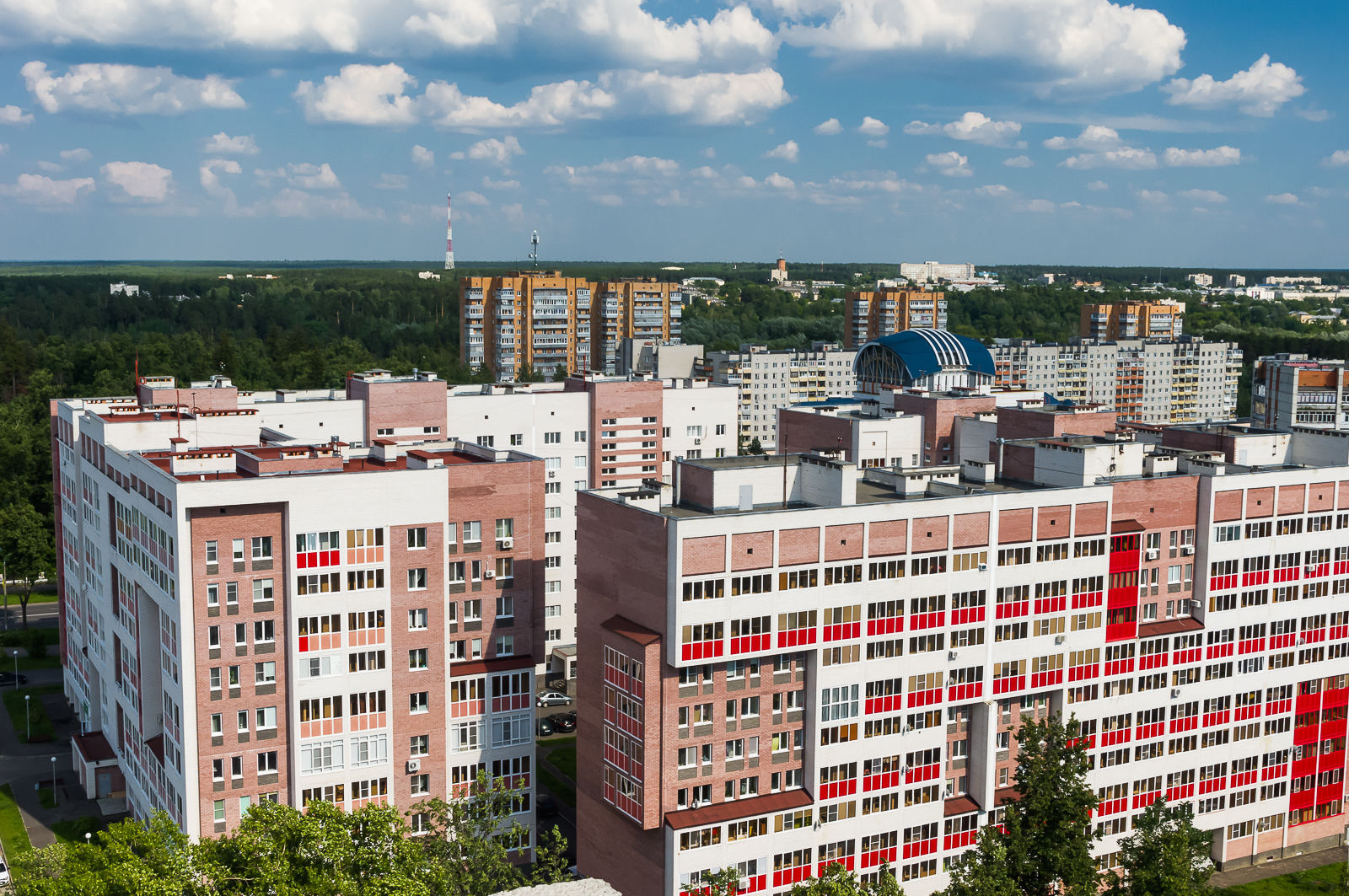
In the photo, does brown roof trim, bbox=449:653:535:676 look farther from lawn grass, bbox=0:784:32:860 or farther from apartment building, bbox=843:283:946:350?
apartment building, bbox=843:283:946:350

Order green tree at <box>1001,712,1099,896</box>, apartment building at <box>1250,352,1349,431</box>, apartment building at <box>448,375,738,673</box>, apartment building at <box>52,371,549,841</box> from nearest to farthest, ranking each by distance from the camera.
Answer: green tree at <box>1001,712,1099,896</box>
apartment building at <box>52,371,549,841</box>
apartment building at <box>448,375,738,673</box>
apartment building at <box>1250,352,1349,431</box>

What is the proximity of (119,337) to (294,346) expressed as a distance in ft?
67.4

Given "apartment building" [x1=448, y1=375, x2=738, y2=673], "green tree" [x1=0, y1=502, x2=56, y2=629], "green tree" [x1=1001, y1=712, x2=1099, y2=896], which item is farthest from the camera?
"green tree" [x1=0, y1=502, x2=56, y2=629]

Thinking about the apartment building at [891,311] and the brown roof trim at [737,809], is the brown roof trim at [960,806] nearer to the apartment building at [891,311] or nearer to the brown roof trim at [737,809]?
→ the brown roof trim at [737,809]

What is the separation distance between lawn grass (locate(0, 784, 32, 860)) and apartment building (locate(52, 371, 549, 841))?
529 centimetres

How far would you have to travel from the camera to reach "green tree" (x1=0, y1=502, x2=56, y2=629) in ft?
279

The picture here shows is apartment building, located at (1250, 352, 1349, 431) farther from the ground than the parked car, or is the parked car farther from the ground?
apartment building, located at (1250, 352, 1349, 431)

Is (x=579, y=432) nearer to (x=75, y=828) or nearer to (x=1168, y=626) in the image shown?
(x=75, y=828)

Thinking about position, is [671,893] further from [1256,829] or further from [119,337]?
[119,337]

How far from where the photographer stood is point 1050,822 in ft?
129

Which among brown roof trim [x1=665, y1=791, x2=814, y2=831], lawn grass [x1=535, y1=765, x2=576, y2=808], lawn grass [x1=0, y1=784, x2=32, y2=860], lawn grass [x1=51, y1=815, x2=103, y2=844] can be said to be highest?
brown roof trim [x1=665, y1=791, x2=814, y2=831]

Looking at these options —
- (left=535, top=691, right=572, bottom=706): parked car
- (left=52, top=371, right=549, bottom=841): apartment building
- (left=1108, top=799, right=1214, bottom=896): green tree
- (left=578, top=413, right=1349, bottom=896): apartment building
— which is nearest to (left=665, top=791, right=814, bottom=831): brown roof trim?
(left=578, top=413, right=1349, bottom=896): apartment building

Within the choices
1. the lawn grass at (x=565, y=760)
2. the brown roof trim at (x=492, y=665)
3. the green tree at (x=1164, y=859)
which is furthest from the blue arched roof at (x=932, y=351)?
the green tree at (x=1164, y=859)

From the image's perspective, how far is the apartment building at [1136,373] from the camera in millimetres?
150125
